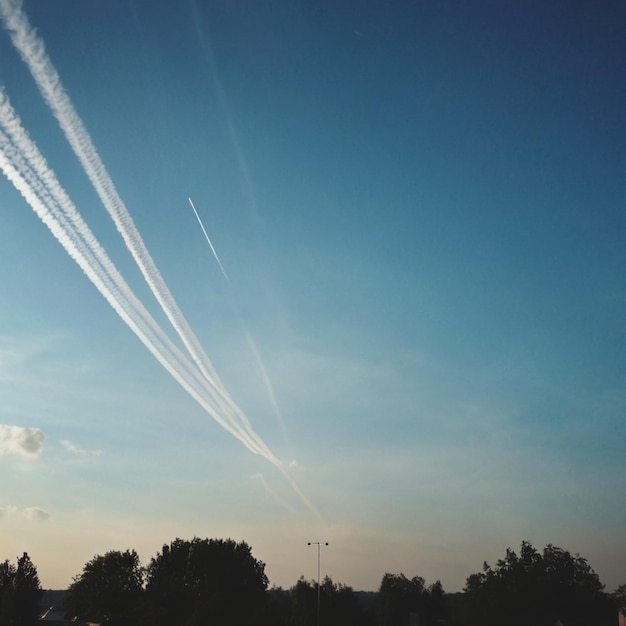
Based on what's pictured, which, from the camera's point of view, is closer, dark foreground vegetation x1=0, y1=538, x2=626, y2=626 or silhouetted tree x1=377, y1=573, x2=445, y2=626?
dark foreground vegetation x1=0, y1=538, x2=626, y2=626

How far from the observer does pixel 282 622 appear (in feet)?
272

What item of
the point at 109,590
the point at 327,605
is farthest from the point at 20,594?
the point at 327,605

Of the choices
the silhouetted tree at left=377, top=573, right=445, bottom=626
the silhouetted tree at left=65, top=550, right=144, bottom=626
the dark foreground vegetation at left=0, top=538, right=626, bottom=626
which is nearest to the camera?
the dark foreground vegetation at left=0, top=538, right=626, bottom=626

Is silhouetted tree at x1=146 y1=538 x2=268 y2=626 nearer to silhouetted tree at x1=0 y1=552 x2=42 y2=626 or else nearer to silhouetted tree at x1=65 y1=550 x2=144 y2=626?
silhouetted tree at x1=65 y1=550 x2=144 y2=626

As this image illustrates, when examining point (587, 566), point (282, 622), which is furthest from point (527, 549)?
point (282, 622)

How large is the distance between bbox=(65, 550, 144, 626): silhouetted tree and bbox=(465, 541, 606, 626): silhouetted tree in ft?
206

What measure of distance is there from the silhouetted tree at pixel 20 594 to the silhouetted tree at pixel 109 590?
895 inches

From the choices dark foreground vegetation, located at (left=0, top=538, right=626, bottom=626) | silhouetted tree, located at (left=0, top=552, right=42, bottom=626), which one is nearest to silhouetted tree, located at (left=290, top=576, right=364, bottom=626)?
dark foreground vegetation, located at (left=0, top=538, right=626, bottom=626)

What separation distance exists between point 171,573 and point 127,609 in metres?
9.33

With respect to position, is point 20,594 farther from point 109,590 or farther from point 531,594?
point 531,594

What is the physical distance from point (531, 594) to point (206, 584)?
202ft

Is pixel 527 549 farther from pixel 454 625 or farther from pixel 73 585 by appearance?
pixel 73 585

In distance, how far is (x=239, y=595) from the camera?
97500 millimetres

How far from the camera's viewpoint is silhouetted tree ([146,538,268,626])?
89.0 meters
